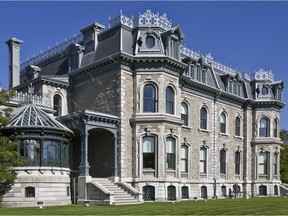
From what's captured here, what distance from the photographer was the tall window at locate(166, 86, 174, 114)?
1183 inches

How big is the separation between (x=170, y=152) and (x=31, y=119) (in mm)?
10374

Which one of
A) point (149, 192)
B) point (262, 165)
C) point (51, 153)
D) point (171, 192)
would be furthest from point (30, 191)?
point (262, 165)

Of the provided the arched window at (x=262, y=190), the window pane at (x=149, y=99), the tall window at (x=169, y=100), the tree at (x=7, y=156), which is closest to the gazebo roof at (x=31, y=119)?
the tree at (x=7, y=156)

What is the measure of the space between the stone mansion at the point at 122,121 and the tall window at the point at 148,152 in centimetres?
7

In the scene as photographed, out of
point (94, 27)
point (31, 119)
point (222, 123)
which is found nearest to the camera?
point (31, 119)

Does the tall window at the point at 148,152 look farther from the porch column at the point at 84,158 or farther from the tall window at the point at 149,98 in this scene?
the porch column at the point at 84,158

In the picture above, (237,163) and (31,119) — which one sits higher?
(31,119)

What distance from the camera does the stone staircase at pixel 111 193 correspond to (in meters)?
25.0

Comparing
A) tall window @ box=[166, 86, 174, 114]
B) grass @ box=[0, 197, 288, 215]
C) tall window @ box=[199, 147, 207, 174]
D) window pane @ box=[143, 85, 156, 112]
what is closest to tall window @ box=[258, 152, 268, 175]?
tall window @ box=[199, 147, 207, 174]

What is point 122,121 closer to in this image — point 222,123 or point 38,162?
point 38,162

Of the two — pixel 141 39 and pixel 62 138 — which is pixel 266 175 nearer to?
pixel 141 39

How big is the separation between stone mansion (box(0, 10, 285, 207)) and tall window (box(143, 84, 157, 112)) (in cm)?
7

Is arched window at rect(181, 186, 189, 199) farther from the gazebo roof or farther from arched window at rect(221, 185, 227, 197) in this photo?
the gazebo roof

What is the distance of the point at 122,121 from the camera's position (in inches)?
1129
